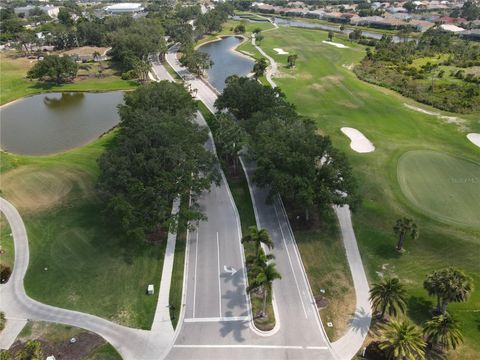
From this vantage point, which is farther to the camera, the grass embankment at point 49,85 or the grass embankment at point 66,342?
the grass embankment at point 49,85

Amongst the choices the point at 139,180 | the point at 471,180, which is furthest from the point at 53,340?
the point at 471,180

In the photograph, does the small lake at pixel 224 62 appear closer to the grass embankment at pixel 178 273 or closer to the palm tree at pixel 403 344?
the grass embankment at pixel 178 273

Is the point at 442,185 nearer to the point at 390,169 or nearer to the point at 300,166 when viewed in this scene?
the point at 390,169

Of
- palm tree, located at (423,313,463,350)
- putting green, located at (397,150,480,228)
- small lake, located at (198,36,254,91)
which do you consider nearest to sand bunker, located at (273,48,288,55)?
small lake, located at (198,36,254,91)

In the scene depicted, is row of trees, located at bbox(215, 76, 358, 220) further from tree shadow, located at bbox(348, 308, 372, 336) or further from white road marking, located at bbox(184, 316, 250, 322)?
white road marking, located at bbox(184, 316, 250, 322)

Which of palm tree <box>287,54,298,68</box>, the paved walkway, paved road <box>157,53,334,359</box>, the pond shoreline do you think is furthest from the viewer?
palm tree <box>287,54,298,68</box>

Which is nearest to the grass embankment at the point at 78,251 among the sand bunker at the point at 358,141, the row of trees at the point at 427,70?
the sand bunker at the point at 358,141

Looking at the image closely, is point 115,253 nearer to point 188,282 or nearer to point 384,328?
point 188,282

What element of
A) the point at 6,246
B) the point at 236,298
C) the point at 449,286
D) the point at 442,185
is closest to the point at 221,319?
the point at 236,298
